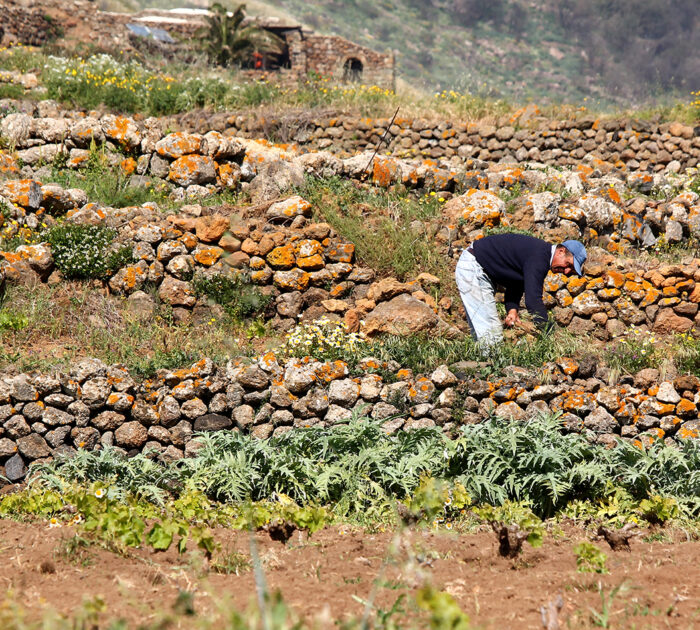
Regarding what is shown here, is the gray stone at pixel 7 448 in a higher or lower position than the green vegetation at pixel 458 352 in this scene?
lower

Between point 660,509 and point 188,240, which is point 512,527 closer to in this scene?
point 660,509

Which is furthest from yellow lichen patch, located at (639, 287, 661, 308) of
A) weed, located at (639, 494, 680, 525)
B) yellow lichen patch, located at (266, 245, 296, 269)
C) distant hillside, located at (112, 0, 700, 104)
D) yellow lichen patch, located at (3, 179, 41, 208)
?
distant hillside, located at (112, 0, 700, 104)

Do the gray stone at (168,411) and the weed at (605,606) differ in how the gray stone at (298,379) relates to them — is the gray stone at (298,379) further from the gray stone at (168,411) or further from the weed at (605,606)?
the weed at (605,606)

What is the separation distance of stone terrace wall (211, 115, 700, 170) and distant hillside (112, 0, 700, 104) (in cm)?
2438

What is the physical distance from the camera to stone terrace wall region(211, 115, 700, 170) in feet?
36.3

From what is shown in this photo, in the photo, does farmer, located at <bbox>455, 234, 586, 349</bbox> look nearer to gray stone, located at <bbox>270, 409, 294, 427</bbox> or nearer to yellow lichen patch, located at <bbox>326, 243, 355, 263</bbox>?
yellow lichen patch, located at <bbox>326, 243, 355, 263</bbox>

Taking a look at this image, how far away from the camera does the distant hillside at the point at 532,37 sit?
3719cm

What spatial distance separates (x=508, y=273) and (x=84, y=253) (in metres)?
4.03

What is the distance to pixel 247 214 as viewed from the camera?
7.57m

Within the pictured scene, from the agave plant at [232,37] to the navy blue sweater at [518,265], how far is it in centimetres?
1552

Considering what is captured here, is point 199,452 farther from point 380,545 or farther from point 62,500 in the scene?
point 380,545

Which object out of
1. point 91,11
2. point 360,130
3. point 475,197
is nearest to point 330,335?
point 475,197

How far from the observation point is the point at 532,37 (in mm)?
42656

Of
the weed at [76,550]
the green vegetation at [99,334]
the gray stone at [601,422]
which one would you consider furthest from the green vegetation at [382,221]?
the weed at [76,550]
